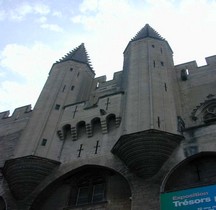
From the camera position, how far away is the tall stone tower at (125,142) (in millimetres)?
9789

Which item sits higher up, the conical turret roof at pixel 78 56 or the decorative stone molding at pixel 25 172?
the conical turret roof at pixel 78 56

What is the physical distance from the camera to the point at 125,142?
10.5 meters

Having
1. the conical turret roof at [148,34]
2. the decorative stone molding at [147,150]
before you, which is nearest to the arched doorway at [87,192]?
the decorative stone molding at [147,150]

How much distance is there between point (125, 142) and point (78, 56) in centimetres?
888

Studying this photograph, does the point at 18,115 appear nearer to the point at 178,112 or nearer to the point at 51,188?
the point at 51,188

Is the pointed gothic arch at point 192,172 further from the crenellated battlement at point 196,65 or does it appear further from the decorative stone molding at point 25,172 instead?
the crenellated battlement at point 196,65

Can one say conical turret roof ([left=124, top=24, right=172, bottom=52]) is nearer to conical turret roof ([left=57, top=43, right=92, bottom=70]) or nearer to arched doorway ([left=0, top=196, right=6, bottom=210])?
conical turret roof ([left=57, top=43, right=92, bottom=70])

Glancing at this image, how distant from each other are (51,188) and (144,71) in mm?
5852

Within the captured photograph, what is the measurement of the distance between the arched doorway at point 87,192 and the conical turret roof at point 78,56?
7.66 meters

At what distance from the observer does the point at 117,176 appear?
11.1 m

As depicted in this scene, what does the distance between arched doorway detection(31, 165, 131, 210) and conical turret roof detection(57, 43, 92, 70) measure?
7.66 metres

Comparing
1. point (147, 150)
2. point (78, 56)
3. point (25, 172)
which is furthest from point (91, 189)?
point (78, 56)

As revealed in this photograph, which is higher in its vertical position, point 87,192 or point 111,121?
point 111,121

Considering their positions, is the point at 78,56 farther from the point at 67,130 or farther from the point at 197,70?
the point at 197,70
